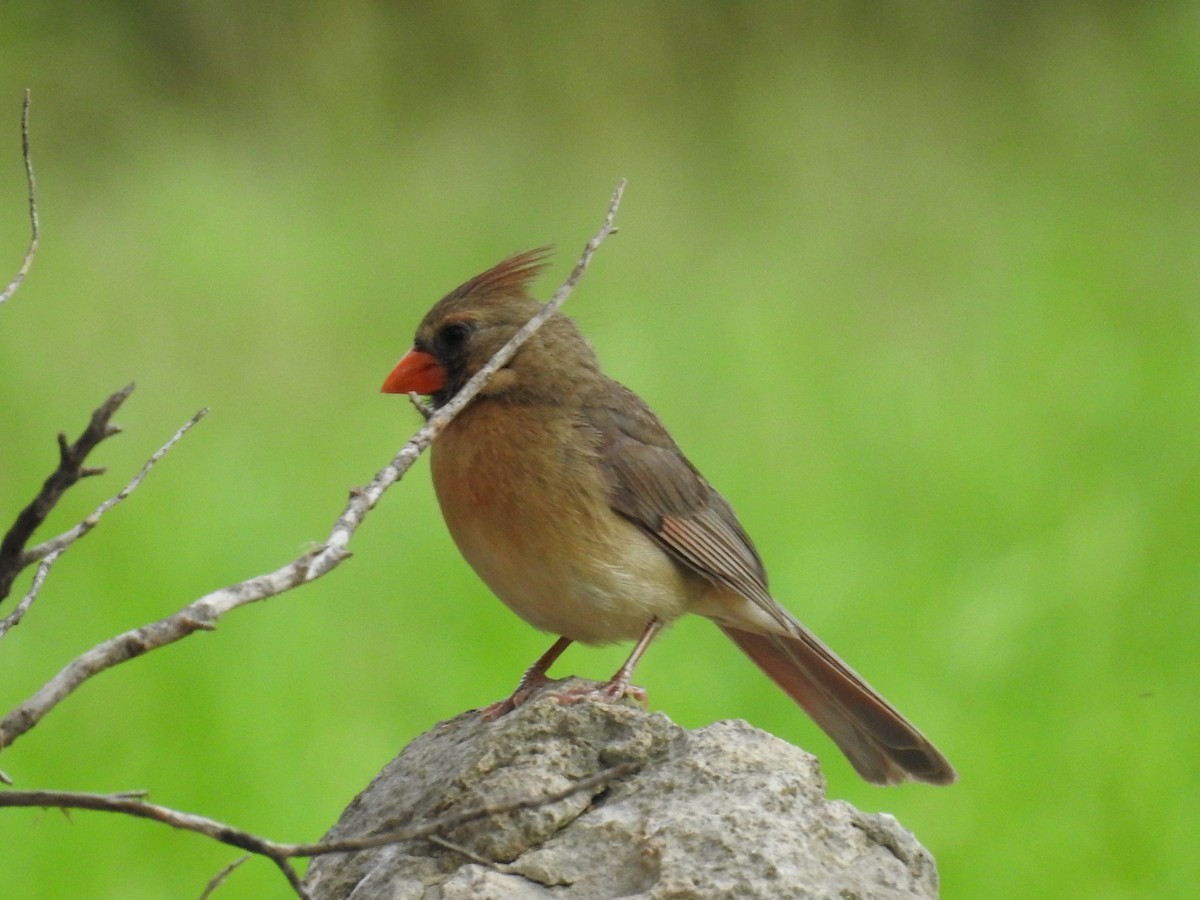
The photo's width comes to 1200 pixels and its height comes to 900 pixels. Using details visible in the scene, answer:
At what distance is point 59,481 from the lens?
146cm

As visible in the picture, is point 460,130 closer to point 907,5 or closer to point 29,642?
point 907,5

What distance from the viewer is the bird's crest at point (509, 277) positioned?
2.93 m

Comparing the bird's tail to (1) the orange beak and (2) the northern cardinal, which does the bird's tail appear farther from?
(1) the orange beak

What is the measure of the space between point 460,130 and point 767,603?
8.77ft

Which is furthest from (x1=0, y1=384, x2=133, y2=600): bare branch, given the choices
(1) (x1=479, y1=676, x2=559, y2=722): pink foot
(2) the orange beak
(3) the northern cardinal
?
(2) the orange beak

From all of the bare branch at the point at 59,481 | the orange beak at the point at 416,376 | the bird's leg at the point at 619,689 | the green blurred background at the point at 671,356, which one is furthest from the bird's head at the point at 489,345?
A: the bare branch at the point at 59,481

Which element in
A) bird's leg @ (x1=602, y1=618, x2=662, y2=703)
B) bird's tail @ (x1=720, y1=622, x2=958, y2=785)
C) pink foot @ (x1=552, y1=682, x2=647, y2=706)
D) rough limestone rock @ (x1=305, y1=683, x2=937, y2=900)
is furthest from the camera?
bird's tail @ (x1=720, y1=622, x2=958, y2=785)

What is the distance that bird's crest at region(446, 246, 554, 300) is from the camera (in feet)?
9.62

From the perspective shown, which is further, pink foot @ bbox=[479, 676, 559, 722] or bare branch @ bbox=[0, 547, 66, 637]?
pink foot @ bbox=[479, 676, 559, 722]

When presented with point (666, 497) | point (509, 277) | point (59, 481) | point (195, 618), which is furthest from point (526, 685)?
point (59, 481)

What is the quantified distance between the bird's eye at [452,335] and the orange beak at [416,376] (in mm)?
30

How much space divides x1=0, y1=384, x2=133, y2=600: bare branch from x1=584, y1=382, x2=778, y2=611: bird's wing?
1407 millimetres

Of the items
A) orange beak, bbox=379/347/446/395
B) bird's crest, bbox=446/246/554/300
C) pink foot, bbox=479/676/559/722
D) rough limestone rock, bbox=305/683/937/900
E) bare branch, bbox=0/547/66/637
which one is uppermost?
bird's crest, bbox=446/246/554/300

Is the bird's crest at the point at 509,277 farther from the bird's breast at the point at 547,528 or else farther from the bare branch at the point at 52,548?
the bare branch at the point at 52,548
